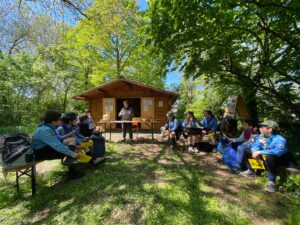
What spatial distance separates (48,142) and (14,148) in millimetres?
463

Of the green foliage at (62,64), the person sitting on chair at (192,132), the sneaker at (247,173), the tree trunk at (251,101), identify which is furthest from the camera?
the green foliage at (62,64)

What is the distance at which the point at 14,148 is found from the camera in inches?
118

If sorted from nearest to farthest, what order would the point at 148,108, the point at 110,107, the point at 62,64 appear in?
the point at 148,108 → the point at 110,107 → the point at 62,64

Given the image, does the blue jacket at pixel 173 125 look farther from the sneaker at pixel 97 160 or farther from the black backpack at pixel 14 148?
the black backpack at pixel 14 148

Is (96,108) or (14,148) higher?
(96,108)

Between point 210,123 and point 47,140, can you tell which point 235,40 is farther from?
point 47,140

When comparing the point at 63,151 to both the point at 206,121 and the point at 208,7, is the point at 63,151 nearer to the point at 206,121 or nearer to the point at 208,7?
the point at 208,7

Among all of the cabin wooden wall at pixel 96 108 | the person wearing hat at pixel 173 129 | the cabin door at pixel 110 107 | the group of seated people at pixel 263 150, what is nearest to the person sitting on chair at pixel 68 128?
the person wearing hat at pixel 173 129

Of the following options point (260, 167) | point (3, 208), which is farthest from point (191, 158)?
point (3, 208)

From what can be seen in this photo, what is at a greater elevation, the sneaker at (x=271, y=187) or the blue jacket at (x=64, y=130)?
the blue jacket at (x=64, y=130)

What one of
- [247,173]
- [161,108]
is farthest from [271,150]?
[161,108]

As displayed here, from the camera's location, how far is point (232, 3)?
3.49 meters

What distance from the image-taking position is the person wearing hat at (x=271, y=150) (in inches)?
127

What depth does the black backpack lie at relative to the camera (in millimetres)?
2915
